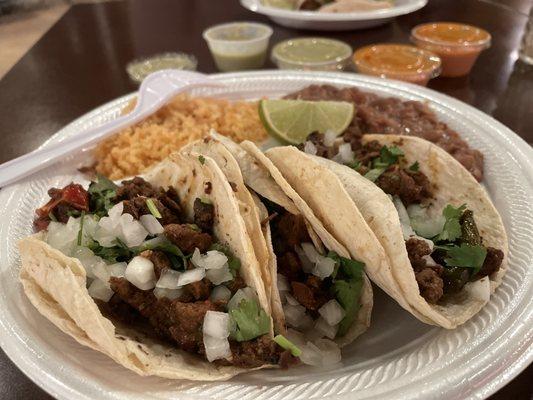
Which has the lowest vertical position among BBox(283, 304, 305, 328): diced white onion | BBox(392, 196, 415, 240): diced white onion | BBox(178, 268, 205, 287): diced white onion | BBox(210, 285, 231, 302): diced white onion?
BBox(283, 304, 305, 328): diced white onion

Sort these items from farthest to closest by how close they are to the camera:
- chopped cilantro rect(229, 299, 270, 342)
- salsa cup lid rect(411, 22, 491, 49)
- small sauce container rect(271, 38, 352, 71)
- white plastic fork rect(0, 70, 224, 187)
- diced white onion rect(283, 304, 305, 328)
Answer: salsa cup lid rect(411, 22, 491, 49) → small sauce container rect(271, 38, 352, 71) → white plastic fork rect(0, 70, 224, 187) → diced white onion rect(283, 304, 305, 328) → chopped cilantro rect(229, 299, 270, 342)

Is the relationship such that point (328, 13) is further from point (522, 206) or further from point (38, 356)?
point (38, 356)

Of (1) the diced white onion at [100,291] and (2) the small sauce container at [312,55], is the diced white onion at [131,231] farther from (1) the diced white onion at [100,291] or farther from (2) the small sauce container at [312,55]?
(2) the small sauce container at [312,55]

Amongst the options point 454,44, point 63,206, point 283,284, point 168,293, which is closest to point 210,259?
point 168,293

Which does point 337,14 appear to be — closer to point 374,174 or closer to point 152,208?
point 374,174

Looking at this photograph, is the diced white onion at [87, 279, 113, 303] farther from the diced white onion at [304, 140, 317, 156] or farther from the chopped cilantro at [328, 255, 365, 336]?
the diced white onion at [304, 140, 317, 156]

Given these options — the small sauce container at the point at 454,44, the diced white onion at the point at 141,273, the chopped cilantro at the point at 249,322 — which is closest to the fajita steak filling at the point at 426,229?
the chopped cilantro at the point at 249,322

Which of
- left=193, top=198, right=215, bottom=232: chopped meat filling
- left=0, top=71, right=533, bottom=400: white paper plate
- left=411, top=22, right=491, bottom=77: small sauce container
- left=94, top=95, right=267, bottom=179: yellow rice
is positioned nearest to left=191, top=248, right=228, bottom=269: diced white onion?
left=193, top=198, right=215, bottom=232: chopped meat filling

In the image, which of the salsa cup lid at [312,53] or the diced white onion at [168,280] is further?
the salsa cup lid at [312,53]
